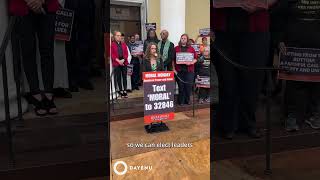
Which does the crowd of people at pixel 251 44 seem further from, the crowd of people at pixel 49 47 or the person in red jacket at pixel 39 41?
the person in red jacket at pixel 39 41

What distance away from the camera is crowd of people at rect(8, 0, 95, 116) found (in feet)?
10.1

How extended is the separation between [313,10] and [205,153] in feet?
4.91

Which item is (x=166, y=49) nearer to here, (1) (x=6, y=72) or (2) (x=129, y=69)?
(2) (x=129, y=69)

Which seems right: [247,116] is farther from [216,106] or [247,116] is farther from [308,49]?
[308,49]

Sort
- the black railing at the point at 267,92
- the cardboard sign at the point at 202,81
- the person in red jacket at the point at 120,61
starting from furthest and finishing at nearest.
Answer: the black railing at the point at 267,92 < the cardboard sign at the point at 202,81 < the person in red jacket at the point at 120,61

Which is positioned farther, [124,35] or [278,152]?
[278,152]

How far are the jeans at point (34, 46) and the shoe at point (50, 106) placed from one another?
69 mm

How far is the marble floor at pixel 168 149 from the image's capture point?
276 centimetres

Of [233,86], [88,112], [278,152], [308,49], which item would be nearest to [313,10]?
[308,49]

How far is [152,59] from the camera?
8.84 ft

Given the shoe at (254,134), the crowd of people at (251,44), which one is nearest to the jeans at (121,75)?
the crowd of people at (251,44)

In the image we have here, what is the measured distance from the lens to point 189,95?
2.83 m

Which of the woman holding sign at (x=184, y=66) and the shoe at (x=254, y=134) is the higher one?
the woman holding sign at (x=184, y=66)

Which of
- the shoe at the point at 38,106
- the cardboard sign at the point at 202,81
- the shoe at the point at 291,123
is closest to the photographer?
the cardboard sign at the point at 202,81
